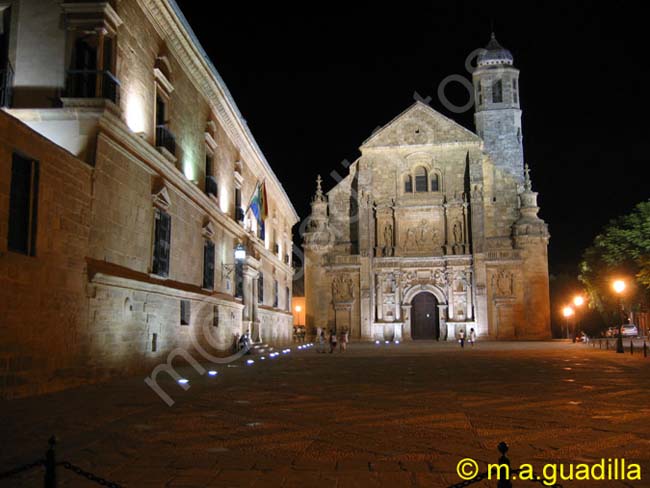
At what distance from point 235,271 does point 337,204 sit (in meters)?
22.5

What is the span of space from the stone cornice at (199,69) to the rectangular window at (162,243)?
5288 millimetres

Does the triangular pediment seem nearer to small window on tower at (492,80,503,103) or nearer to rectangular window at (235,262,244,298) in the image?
small window on tower at (492,80,503,103)

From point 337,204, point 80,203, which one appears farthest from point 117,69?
point 337,204

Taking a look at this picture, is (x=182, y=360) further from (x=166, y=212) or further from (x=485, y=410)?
(x=485, y=410)

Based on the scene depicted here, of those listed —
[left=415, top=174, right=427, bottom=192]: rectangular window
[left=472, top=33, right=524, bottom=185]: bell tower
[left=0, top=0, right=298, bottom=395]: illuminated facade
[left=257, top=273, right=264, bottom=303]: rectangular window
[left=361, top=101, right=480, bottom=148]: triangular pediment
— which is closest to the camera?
[left=0, top=0, right=298, bottom=395]: illuminated facade

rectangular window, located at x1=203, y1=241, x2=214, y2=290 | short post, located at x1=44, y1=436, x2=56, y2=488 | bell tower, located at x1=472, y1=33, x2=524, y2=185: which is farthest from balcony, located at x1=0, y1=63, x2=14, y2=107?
bell tower, located at x1=472, y1=33, x2=524, y2=185

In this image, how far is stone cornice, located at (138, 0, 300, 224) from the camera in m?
17.0

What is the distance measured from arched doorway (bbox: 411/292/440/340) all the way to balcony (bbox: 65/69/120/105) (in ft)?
112

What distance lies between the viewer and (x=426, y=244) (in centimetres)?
4462

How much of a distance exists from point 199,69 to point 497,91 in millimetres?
41012

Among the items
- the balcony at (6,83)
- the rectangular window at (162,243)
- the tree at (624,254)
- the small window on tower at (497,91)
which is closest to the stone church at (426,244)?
the tree at (624,254)

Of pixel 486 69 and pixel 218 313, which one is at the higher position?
pixel 486 69

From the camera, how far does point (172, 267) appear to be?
1777cm

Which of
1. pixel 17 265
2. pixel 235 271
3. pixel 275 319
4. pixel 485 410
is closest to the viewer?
pixel 485 410
